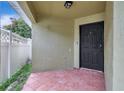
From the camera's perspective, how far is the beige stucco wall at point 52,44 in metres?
6.22

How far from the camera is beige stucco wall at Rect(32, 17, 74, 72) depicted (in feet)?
20.4

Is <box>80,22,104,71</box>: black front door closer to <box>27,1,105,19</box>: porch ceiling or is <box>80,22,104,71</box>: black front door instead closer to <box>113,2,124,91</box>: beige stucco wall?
<box>27,1,105,19</box>: porch ceiling

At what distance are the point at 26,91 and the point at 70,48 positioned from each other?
350cm

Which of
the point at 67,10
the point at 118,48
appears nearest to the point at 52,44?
the point at 67,10

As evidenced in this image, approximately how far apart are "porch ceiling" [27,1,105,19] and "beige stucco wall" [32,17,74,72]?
0.38m

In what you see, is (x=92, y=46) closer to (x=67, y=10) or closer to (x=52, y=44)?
(x=52, y=44)

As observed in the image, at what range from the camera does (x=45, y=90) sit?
373cm

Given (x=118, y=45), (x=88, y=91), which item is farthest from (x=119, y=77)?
(x=88, y=91)

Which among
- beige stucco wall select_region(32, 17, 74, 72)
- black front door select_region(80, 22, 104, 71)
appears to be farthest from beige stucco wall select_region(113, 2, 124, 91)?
beige stucco wall select_region(32, 17, 74, 72)

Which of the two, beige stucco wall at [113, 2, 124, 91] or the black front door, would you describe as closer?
beige stucco wall at [113, 2, 124, 91]

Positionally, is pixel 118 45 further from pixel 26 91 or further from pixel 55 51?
pixel 55 51

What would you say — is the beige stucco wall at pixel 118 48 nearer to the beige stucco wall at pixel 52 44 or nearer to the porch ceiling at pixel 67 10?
the porch ceiling at pixel 67 10

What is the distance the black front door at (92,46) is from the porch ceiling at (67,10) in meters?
0.63

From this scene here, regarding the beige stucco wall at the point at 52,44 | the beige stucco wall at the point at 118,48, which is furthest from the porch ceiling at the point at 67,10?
the beige stucco wall at the point at 118,48
